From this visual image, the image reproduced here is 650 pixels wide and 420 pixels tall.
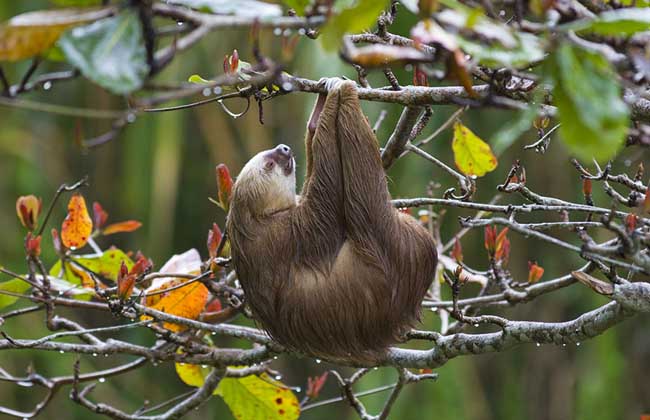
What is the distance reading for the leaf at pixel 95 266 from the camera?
9.95 ft

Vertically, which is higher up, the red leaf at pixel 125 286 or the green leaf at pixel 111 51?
the green leaf at pixel 111 51

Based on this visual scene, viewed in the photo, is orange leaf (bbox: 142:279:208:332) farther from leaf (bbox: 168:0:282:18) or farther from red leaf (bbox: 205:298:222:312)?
leaf (bbox: 168:0:282:18)

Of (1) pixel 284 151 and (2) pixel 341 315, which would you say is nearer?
(2) pixel 341 315

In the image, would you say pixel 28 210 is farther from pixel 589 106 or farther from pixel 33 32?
pixel 589 106

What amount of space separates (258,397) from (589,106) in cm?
214

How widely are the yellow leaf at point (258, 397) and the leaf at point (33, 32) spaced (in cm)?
196

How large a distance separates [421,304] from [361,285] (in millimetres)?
276

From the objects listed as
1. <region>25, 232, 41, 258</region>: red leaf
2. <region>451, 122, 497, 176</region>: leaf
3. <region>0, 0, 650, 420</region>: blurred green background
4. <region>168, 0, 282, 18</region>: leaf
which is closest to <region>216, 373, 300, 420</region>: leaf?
<region>25, 232, 41, 258</region>: red leaf

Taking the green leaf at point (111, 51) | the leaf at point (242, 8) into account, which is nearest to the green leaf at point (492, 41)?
the leaf at point (242, 8)

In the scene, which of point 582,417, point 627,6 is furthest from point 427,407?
point 627,6

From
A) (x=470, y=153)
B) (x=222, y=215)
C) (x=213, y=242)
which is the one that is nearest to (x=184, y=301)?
(x=213, y=242)

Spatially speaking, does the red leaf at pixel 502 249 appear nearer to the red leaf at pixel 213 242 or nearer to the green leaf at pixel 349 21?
the red leaf at pixel 213 242

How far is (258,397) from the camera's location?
3064 millimetres

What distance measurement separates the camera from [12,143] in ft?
26.9
